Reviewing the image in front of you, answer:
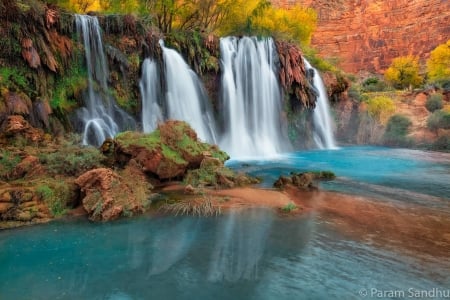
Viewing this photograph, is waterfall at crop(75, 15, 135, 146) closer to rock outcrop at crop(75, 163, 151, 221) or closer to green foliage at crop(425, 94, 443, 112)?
rock outcrop at crop(75, 163, 151, 221)

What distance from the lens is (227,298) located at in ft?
13.7

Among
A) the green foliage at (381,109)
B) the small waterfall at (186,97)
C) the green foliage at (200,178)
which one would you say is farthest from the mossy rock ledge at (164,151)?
the green foliage at (381,109)

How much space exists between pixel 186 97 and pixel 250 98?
5.03 meters

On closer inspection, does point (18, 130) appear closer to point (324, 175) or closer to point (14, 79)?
point (14, 79)

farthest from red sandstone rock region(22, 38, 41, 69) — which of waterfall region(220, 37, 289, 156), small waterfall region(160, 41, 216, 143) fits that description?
waterfall region(220, 37, 289, 156)

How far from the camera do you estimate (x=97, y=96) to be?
14.1 meters

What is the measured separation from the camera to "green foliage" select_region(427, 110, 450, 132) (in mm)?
23844

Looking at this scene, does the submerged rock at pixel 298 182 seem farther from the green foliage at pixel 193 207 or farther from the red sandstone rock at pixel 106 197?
the red sandstone rock at pixel 106 197

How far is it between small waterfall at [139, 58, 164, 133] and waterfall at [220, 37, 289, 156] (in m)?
4.27

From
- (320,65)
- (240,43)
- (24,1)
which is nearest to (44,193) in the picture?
(24,1)

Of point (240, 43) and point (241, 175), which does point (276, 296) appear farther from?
point (240, 43)

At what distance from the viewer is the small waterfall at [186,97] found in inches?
647

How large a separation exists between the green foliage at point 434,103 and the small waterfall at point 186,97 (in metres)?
19.0

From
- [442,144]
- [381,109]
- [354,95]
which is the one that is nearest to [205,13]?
[354,95]
